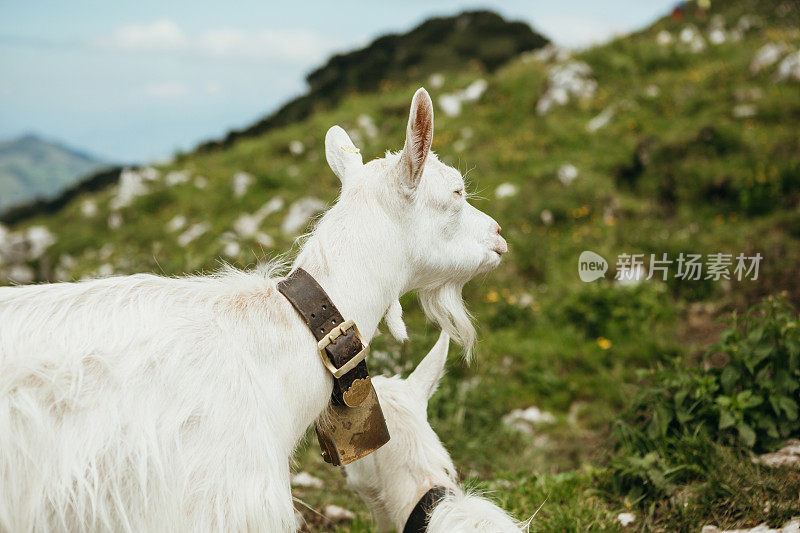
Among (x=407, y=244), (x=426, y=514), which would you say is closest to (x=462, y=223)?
(x=407, y=244)

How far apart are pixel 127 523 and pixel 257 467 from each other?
1.32ft

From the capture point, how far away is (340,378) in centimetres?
208

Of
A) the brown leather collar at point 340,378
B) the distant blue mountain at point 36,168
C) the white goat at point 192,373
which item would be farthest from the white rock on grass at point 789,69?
the distant blue mountain at point 36,168

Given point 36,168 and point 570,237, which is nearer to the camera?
point 570,237

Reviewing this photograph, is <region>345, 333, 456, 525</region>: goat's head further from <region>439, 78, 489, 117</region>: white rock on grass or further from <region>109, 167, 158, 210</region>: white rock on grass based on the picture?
<region>109, 167, 158, 210</region>: white rock on grass

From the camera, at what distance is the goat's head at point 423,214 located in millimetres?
2100

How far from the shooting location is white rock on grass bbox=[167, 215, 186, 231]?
36.8 feet

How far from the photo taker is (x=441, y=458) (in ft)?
8.20

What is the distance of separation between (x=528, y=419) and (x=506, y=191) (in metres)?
4.61

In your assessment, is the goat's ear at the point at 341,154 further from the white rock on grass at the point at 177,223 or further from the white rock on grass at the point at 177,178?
the white rock on grass at the point at 177,178

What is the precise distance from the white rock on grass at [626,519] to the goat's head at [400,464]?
4.22 ft
